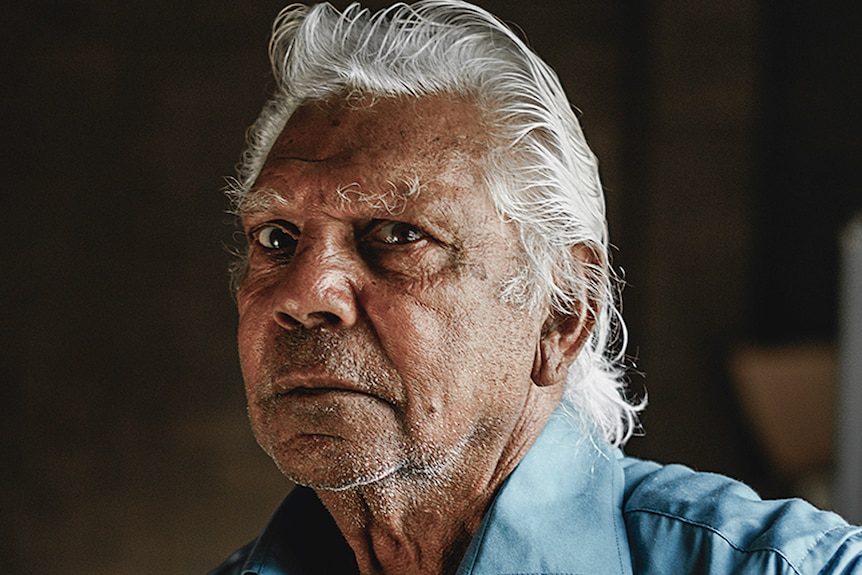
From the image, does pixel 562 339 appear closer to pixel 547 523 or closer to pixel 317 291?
pixel 547 523

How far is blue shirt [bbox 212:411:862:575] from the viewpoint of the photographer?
4.02 feet

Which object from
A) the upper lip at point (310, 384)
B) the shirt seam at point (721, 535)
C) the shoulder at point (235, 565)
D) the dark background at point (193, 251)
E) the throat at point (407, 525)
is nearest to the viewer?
the shirt seam at point (721, 535)

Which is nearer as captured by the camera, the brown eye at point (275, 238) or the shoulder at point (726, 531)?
the shoulder at point (726, 531)

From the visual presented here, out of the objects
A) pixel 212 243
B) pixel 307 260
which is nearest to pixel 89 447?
pixel 212 243

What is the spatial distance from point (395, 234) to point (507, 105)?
0.84 feet

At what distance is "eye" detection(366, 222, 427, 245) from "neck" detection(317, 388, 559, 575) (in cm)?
30

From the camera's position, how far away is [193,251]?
15.1 feet

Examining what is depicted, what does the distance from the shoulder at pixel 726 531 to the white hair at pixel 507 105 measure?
274 mm

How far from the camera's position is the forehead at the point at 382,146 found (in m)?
1.38

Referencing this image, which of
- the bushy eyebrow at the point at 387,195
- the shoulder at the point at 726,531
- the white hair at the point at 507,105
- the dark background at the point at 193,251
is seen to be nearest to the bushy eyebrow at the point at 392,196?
the bushy eyebrow at the point at 387,195

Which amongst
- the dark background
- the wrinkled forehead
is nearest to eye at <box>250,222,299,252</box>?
the wrinkled forehead

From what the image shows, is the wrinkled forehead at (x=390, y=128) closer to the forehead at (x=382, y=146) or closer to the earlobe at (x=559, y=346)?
the forehead at (x=382, y=146)

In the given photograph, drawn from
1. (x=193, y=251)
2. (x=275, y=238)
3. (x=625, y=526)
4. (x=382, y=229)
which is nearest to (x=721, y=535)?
(x=625, y=526)

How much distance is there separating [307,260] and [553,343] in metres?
0.39
